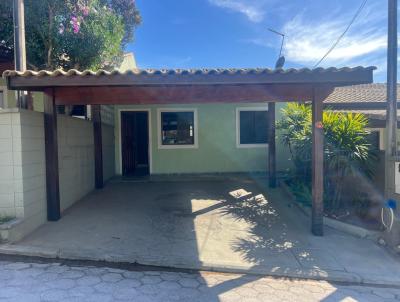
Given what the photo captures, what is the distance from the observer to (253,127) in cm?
1116

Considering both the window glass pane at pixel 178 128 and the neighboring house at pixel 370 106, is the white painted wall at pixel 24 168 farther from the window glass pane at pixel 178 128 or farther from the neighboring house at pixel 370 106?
the neighboring house at pixel 370 106

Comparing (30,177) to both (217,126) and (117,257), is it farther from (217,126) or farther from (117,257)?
(217,126)

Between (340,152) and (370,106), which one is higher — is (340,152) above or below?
below

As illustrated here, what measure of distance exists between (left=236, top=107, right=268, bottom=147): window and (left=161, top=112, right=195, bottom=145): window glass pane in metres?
1.77

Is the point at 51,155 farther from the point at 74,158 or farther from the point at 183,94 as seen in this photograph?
the point at 183,94

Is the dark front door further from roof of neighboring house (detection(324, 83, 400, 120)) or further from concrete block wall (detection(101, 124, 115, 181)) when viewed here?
roof of neighboring house (detection(324, 83, 400, 120))

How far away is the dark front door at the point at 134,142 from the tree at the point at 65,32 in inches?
134

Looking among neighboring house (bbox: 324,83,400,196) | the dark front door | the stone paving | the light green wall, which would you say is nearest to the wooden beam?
the stone paving

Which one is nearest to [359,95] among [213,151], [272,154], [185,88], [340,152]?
[272,154]

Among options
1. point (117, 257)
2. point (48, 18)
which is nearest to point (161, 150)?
point (48, 18)

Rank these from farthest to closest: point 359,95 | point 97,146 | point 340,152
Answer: point 359,95 → point 97,146 → point 340,152

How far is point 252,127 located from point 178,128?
2731 mm

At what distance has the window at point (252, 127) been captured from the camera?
36.5 ft

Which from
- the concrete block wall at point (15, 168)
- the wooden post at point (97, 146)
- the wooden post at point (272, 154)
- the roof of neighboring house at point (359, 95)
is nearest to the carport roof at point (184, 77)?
the concrete block wall at point (15, 168)
